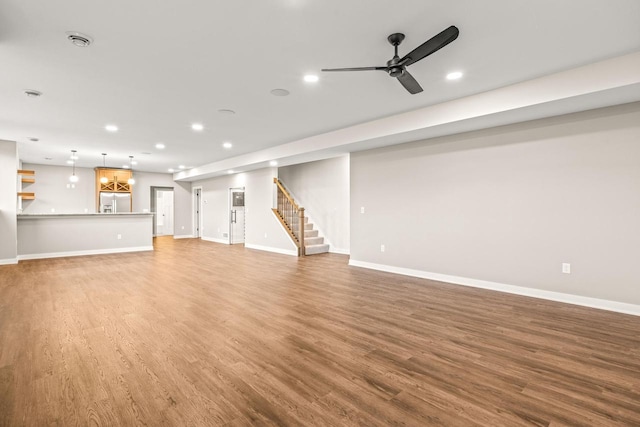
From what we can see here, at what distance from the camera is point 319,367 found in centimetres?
235

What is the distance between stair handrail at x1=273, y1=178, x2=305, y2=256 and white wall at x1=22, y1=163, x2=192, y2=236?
5.98 metres

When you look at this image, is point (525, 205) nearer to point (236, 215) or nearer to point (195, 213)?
point (236, 215)

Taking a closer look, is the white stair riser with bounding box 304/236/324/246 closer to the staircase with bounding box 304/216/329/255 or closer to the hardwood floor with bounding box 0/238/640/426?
the staircase with bounding box 304/216/329/255

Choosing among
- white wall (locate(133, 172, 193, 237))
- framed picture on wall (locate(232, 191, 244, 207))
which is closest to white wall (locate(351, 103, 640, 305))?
framed picture on wall (locate(232, 191, 244, 207))

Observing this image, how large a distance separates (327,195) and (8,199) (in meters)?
7.15

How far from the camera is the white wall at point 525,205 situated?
369cm

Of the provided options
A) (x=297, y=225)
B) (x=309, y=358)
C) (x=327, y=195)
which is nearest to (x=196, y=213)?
(x=297, y=225)

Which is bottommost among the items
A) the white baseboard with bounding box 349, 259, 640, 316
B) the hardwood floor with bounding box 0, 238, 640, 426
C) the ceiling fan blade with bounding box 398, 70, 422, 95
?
the hardwood floor with bounding box 0, 238, 640, 426

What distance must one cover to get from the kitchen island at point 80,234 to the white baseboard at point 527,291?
7.01m

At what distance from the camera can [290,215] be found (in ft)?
29.5

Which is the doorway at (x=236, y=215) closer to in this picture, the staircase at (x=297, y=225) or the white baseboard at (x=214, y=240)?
the white baseboard at (x=214, y=240)

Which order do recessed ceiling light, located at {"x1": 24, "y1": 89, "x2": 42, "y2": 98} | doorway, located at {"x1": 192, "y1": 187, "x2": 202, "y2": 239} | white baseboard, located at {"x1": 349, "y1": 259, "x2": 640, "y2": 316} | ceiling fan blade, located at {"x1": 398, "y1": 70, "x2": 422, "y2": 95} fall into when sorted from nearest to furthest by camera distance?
ceiling fan blade, located at {"x1": 398, "y1": 70, "x2": 422, "y2": 95} → white baseboard, located at {"x1": 349, "y1": 259, "x2": 640, "y2": 316} → recessed ceiling light, located at {"x1": 24, "y1": 89, "x2": 42, "y2": 98} → doorway, located at {"x1": 192, "y1": 187, "x2": 202, "y2": 239}

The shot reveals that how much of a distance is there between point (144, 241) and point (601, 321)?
9.92 m

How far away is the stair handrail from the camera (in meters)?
8.04
